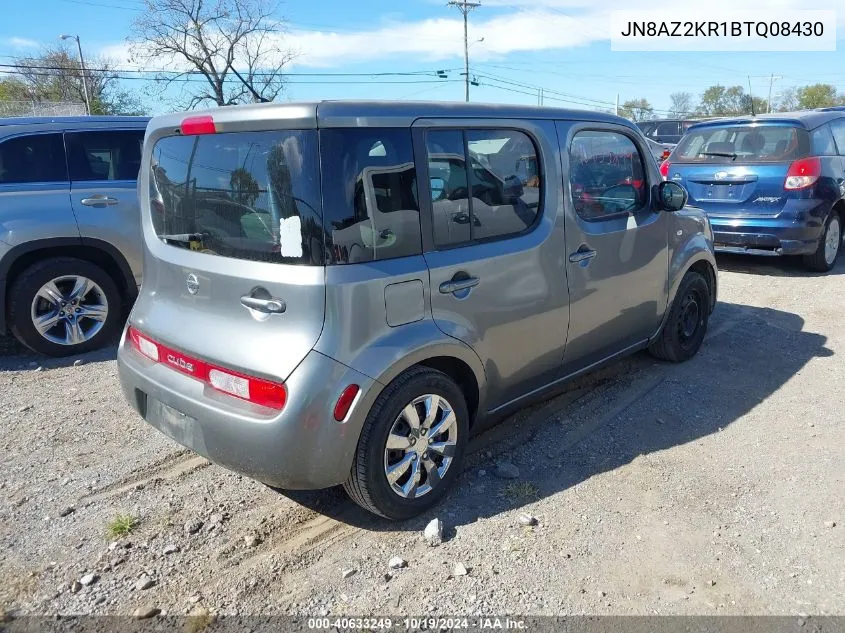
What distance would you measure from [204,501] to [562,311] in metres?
2.14

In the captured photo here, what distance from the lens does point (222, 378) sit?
2.84 metres

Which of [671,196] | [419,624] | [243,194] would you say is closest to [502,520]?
[419,624]

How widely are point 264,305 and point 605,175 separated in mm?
2388

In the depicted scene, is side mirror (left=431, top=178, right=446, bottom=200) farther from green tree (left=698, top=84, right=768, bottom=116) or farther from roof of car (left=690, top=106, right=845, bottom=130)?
green tree (left=698, top=84, right=768, bottom=116)

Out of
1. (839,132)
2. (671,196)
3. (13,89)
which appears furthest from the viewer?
(13,89)

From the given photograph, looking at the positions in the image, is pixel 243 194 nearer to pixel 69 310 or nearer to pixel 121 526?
pixel 121 526

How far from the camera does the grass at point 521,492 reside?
10.9ft

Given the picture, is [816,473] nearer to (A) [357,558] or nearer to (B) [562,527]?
(B) [562,527]

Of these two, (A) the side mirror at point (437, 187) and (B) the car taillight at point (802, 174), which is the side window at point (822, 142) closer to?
(B) the car taillight at point (802, 174)

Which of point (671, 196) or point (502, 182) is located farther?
point (671, 196)

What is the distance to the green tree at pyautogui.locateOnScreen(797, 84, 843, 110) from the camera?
5800 cm

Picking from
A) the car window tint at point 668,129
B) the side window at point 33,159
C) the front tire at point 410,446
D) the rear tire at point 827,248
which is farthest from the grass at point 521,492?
the car window tint at point 668,129

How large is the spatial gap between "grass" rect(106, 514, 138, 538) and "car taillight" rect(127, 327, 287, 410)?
75cm

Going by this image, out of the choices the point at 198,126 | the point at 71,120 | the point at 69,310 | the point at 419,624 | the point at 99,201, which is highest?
the point at 71,120
